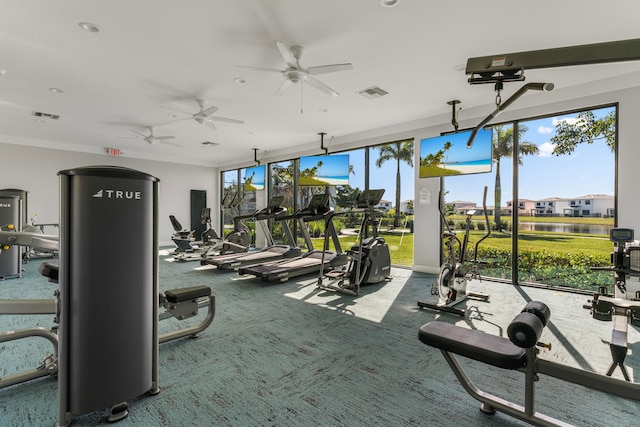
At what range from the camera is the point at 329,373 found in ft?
7.45

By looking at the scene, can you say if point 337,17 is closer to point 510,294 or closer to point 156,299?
point 156,299

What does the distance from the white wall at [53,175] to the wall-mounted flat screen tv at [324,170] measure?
11.9 feet

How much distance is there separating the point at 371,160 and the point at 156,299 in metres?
6.10

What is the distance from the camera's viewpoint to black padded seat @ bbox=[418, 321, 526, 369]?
5.10 feet

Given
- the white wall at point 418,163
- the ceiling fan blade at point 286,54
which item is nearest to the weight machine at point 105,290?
the ceiling fan blade at point 286,54

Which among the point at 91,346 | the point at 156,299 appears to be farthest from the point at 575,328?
the point at 91,346

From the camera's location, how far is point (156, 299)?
73.5 inches

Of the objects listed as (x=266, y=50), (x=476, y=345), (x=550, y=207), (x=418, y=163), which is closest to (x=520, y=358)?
(x=476, y=345)

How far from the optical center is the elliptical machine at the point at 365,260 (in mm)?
4633

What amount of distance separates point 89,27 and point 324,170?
5575mm

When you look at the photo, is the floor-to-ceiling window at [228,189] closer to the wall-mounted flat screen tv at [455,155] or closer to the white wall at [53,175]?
the white wall at [53,175]

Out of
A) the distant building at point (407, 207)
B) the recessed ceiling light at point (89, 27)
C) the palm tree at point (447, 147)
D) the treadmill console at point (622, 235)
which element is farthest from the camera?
the distant building at point (407, 207)

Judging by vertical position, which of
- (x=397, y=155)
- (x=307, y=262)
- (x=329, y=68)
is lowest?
(x=307, y=262)

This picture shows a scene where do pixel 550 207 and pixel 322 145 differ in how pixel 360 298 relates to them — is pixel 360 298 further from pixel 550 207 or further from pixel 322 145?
pixel 322 145
